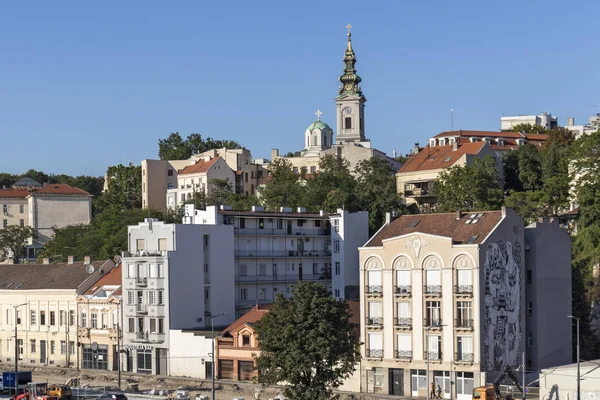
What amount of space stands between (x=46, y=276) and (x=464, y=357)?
46.5 metres

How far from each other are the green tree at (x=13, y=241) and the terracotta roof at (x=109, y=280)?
57.5 metres

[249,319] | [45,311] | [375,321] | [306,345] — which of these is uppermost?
[375,321]

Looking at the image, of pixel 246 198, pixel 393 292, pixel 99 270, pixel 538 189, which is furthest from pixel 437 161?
pixel 393 292

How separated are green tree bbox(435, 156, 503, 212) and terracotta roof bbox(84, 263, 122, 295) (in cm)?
3818

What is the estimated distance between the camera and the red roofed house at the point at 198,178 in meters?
Result: 170

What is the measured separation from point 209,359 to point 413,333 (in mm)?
17992

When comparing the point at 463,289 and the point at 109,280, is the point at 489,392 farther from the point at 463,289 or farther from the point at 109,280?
the point at 109,280

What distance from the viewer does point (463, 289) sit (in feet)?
260

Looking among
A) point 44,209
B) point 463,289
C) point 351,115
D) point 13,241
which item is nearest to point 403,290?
point 463,289

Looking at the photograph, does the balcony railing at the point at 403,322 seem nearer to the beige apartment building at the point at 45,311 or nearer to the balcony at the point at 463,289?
the balcony at the point at 463,289

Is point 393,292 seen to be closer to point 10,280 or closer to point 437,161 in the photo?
point 10,280

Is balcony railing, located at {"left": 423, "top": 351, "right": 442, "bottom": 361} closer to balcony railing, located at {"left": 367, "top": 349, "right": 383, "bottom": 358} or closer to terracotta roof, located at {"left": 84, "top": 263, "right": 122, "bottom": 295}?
balcony railing, located at {"left": 367, "top": 349, "right": 383, "bottom": 358}

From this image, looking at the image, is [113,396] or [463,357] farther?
[463,357]

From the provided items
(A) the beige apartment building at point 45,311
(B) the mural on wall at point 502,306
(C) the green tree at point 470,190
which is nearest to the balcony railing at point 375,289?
(B) the mural on wall at point 502,306
